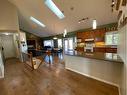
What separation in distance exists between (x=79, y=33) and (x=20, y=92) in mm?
6122

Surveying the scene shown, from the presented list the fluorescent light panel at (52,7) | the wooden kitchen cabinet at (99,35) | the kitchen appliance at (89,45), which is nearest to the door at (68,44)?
the kitchen appliance at (89,45)

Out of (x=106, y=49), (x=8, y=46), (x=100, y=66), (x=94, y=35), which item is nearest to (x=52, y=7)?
(x=94, y=35)

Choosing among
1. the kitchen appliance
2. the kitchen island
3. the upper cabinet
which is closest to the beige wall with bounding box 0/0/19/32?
the upper cabinet

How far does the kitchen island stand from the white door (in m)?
7.29

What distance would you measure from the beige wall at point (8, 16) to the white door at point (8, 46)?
266cm

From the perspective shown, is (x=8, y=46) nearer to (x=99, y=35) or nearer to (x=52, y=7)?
(x=52, y=7)

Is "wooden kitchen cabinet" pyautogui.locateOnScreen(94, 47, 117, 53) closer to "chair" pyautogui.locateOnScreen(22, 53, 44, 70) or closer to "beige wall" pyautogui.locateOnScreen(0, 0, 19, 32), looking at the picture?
"chair" pyautogui.locateOnScreen(22, 53, 44, 70)

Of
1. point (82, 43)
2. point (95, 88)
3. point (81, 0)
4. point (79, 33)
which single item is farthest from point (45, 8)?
point (95, 88)

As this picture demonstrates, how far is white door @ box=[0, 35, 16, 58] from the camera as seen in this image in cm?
881

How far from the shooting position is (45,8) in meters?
5.70

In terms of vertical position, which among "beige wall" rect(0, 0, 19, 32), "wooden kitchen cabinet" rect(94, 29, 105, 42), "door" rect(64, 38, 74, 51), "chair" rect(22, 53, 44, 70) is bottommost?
"chair" rect(22, 53, 44, 70)

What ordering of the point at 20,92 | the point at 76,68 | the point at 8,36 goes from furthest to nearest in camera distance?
the point at 8,36, the point at 76,68, the point at 20,92

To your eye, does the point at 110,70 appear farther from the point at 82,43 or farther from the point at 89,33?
the point at 82,43

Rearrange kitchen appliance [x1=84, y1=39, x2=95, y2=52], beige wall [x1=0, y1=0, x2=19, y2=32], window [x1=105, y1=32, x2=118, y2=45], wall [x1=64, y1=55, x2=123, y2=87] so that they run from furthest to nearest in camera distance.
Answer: kitchen appliance [x1=84, y1=39, x2=95, y2=52] < beige wall [x1=0, y1=0, x2=19, y2=32] < window [x1=105, y1=32, x2=118, y2=45] < wall [x1=64, y1=55, x2=123, y2=87]
